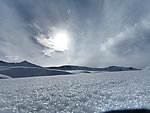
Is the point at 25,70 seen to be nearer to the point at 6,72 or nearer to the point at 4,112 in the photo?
the point at 6,72

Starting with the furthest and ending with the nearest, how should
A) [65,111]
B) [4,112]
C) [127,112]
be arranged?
1. [4,112]
2. [65,111]
3. [127,112]

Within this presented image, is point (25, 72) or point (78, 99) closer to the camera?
point (78, 99)

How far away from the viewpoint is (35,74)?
13762cm

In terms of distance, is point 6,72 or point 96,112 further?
point 6,72

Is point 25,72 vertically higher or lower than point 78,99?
higher

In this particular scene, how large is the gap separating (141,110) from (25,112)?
799cm

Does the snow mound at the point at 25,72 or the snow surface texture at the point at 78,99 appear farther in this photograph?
the snow mound at the point at 25,72

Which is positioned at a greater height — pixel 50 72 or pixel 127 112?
pixel 50 72

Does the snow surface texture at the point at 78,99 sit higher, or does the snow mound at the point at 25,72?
the snow mound at the point at 25,72

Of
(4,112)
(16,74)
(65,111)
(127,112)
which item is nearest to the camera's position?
(127,112)

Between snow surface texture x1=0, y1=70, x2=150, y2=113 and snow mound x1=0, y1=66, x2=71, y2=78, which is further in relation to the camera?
snow mound x1=0, y1=66, x2=71, y2=78

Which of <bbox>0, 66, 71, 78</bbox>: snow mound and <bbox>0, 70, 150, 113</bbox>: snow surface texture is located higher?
<bbox>0, 66, 71, 78</bbox>: snow mound

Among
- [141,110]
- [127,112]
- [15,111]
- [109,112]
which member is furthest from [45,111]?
[141,110]

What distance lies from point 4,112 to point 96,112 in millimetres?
6918
